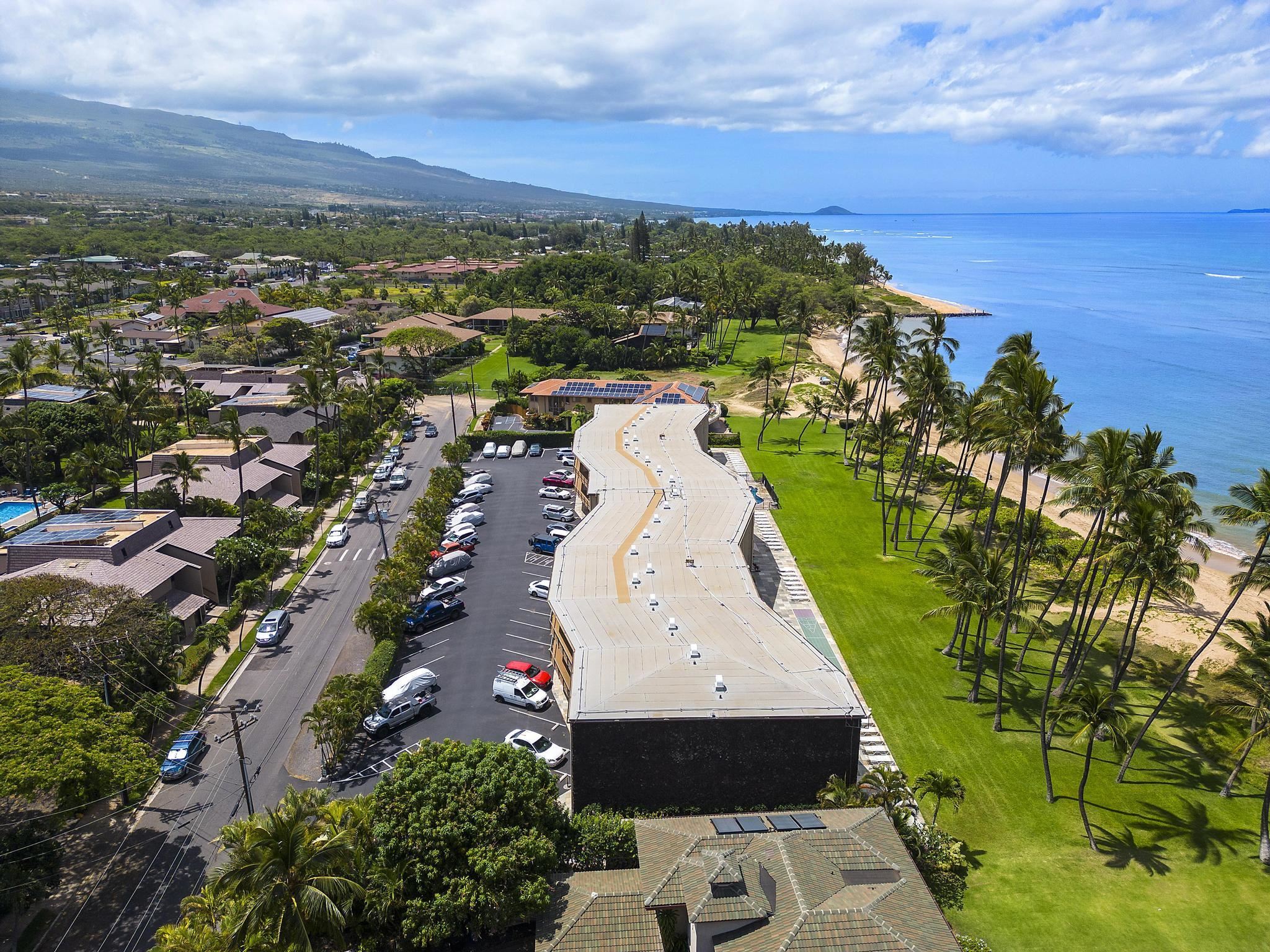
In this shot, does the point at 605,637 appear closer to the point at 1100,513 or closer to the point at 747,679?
the point at 747,679

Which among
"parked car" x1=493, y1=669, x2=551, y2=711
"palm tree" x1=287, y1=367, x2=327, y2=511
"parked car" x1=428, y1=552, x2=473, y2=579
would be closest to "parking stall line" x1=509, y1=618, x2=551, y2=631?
"parked car" x1=493, y1=669, x2=551, y2=711

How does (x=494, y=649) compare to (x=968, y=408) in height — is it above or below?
below

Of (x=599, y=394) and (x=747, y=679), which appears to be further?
(x=599, y=394)

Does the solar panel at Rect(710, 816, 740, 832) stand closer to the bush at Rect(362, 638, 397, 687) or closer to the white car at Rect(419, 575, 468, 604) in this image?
the bush at Rect(362, 638, 397, 687)

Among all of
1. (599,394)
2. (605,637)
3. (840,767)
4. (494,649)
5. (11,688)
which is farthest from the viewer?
(599,394)

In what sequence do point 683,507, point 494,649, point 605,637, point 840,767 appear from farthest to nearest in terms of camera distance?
point 683,507, point 494,649, point 605,637, point 840,767

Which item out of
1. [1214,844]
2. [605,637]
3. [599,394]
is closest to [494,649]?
[605,637]

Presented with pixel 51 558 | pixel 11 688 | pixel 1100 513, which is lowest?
pixel 51 558

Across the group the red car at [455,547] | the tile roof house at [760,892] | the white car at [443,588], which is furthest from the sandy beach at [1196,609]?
the red car at [455,547]
